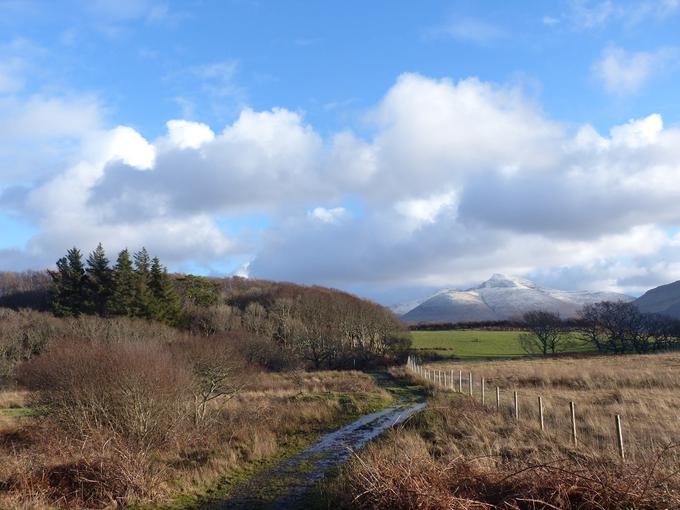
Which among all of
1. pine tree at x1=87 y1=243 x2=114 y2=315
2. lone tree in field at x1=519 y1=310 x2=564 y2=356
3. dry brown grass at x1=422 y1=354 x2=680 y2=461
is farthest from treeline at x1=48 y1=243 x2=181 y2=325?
lone tree in field at x1=519 y1=310 x2=564 y2=356

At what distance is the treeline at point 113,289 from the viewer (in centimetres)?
5681

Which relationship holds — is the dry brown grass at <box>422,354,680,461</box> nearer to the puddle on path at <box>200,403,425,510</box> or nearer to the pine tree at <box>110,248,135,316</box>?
the puddle on path at <box>200,403,425,510</box>

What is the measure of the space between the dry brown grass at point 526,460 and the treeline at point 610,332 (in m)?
57.1

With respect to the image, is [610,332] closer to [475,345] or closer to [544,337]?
A: [544,337]

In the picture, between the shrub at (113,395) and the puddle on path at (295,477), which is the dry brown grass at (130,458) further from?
the puddle on path at (295,477)

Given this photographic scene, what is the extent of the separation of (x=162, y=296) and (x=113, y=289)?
5.51 meters

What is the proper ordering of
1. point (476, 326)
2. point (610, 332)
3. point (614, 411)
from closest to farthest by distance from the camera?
1. point (614, 411)
2. point (610, 332)
3. point (476, 326)

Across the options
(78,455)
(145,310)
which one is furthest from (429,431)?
(145,310)

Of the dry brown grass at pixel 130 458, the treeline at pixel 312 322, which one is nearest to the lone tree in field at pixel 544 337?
the treeline at pixel 312 322

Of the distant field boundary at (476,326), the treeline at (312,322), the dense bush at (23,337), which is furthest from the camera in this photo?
the distant field boundary at (476,326)

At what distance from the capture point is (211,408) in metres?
22.2

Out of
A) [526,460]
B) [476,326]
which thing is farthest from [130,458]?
[476,326]

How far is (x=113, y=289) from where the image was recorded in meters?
58.6

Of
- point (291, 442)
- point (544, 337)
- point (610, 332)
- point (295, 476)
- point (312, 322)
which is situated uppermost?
point (312, 322)
